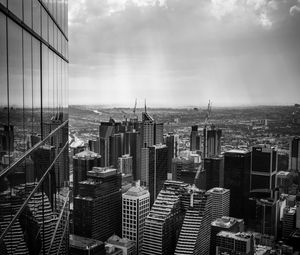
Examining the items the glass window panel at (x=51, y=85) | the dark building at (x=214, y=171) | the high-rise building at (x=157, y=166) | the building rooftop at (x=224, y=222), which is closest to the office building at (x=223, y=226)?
the building rooftop at (x=224, y=222)

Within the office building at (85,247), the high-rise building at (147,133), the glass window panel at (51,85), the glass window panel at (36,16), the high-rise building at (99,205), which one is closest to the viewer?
the glass window panel at (36,16)

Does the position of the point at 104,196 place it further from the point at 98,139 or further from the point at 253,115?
the point at 253,115

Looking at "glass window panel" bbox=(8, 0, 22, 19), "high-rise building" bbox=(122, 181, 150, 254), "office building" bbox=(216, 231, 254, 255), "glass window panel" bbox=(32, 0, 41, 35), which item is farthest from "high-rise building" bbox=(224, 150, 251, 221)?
"glass window panel" bbox=(8, 0, 22, 19)

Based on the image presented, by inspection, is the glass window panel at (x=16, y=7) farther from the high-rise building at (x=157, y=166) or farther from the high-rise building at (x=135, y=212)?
the high-rise building at (x=157, y=166)

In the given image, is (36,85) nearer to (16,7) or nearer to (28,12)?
(28,12)

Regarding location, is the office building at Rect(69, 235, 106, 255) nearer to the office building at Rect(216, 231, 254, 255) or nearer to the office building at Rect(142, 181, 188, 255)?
the office building at Rect(142, 181, 188, 255)

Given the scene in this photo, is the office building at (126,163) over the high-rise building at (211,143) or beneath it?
beneath
